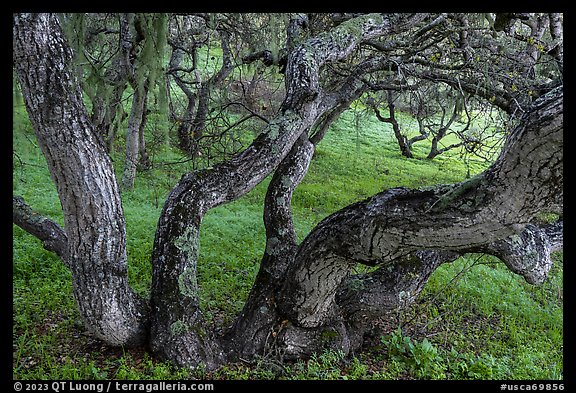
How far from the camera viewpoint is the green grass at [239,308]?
4184mm

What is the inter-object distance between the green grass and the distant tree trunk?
382 millimetres

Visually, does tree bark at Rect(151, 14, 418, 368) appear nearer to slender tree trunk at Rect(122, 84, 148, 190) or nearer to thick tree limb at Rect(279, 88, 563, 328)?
thick tree limb at Rect(279, 88, 563, 328)

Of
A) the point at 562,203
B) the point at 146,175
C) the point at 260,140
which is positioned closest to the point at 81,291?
the point at 260,140

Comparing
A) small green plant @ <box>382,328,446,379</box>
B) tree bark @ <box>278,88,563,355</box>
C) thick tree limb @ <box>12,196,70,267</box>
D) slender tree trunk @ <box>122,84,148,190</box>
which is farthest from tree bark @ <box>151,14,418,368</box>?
slender tree trunk @ <box>122,84,148,190</box>

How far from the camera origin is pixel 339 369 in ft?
14.2

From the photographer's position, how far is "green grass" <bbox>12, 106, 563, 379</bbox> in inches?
165

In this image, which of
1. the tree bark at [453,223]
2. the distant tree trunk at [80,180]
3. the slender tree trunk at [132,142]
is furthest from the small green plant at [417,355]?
the slender tree trunk at [132,142]

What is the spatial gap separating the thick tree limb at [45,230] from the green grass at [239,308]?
62 centimetres

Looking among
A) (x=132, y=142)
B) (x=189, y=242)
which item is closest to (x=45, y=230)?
(x=189, y=242)

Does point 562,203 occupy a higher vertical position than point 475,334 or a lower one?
higher

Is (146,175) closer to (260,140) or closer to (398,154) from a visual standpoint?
(260,140)

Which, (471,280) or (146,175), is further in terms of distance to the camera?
(146,175)

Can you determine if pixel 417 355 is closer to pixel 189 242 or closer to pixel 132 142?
pixel 189 242
